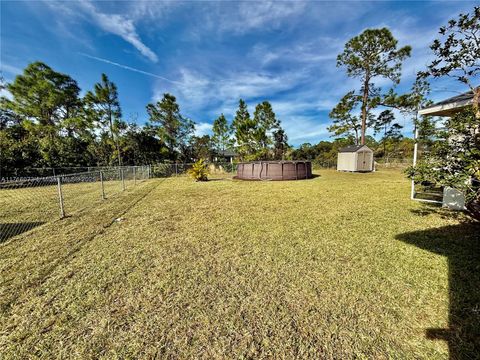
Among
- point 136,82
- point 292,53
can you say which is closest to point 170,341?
point 292,53

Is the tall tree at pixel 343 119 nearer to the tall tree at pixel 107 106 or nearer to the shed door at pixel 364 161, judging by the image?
the shed door at pixel 364 161

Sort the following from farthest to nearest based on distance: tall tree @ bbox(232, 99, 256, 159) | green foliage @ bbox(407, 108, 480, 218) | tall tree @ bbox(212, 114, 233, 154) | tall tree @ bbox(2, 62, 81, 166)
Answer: tall tree @ bbox(212, 114, 233, 154) < tall tree @ bbox(232, 99, 256, 159) < tall tree @ bbox(2, 62, 81, 166) < green foliage @ bbox(407, 108, 480, 218)

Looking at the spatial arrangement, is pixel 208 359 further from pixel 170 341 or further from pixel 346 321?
pixel 346 321

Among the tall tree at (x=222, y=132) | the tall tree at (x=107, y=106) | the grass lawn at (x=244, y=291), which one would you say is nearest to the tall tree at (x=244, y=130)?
the tall tree at (x=222, y=132)

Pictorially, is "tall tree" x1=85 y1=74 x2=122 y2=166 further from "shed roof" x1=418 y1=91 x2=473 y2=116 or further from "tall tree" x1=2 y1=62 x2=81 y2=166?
"shed roof" x1=418 y1=91 x2=473 y2=116

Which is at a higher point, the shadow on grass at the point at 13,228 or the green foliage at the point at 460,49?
the green foliage at the point at 460,49

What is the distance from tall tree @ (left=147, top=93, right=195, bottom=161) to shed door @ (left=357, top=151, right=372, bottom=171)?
21588 mm

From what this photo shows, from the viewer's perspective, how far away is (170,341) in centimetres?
168

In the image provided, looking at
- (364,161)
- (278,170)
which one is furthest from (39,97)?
(364,161)

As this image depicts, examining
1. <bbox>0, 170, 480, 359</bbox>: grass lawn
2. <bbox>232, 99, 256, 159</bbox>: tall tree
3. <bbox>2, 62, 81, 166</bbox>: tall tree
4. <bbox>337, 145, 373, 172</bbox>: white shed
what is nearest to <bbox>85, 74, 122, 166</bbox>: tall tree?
<bbox>2, 62, 81, 166</bbox>: tall tree

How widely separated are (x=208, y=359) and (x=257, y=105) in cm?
2770

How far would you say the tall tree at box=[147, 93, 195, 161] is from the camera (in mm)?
25812

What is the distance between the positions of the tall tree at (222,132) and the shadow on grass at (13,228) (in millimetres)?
27116

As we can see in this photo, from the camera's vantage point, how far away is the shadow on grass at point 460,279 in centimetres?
165
